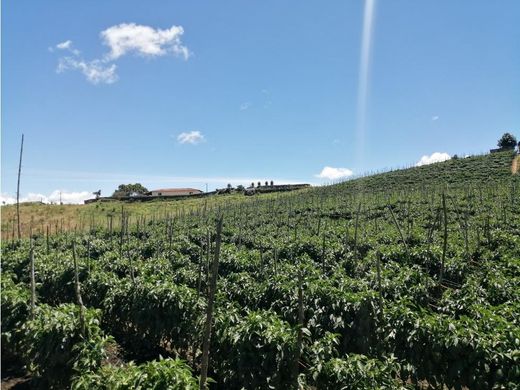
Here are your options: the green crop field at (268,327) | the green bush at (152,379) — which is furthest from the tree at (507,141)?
the green bush at (152,379)

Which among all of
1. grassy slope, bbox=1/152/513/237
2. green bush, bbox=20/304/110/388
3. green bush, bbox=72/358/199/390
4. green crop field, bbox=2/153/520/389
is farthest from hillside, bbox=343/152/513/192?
green bush, bbox=72/358/199/390

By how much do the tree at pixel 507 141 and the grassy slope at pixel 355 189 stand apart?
12025 mm

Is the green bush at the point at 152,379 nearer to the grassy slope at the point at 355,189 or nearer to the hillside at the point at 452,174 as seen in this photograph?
the grassy slope at the point at 355,189

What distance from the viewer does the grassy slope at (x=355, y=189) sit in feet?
138

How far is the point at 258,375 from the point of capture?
564 centimetres

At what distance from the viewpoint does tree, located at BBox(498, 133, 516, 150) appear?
6109 centimetres

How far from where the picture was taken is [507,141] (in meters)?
61.8

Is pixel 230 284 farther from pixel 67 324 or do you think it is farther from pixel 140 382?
pixel 140 382

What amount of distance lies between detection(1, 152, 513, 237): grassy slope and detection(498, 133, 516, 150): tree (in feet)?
39.5

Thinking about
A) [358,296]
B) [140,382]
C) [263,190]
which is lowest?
[140,382]

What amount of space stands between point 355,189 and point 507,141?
108ft

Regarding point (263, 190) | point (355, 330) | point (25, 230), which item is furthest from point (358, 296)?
point (263, 190)

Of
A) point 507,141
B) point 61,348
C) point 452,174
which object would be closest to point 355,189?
point 452,174

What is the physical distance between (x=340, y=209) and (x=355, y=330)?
23.0 m
